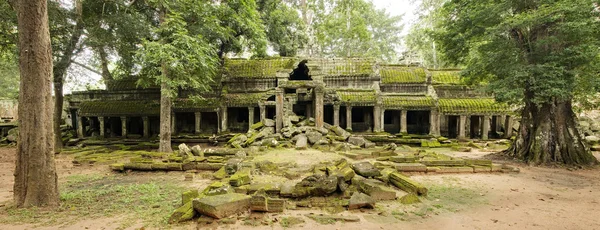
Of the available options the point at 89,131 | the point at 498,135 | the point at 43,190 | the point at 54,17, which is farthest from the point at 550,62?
the point at 89,131

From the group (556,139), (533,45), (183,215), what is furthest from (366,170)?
(556,139)

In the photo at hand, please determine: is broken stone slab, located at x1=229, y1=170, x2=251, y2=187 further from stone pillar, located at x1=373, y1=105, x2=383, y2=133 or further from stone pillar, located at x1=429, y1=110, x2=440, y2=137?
stone pillar, located at x1=429, y1=110, x2=440, y2=137

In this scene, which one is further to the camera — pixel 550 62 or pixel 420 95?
pixel 420 95

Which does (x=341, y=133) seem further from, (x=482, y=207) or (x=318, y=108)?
(x=482, y=207)

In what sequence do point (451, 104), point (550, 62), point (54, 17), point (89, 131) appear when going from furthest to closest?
point (89, 131) < point (451, 104) < point (54, 17) < point (550, 62)

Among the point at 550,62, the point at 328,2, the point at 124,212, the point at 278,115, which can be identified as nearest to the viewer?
the point at 124,212

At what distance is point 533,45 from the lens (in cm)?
1076

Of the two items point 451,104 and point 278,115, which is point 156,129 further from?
point 451,104

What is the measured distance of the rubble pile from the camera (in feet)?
45.8

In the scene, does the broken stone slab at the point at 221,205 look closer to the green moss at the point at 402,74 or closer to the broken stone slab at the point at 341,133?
the broken stone slab at the point at 341,133

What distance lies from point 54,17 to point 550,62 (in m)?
21.3

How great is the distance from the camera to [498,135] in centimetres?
1980

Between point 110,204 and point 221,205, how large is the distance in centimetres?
308

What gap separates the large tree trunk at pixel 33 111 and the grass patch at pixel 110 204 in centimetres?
39
